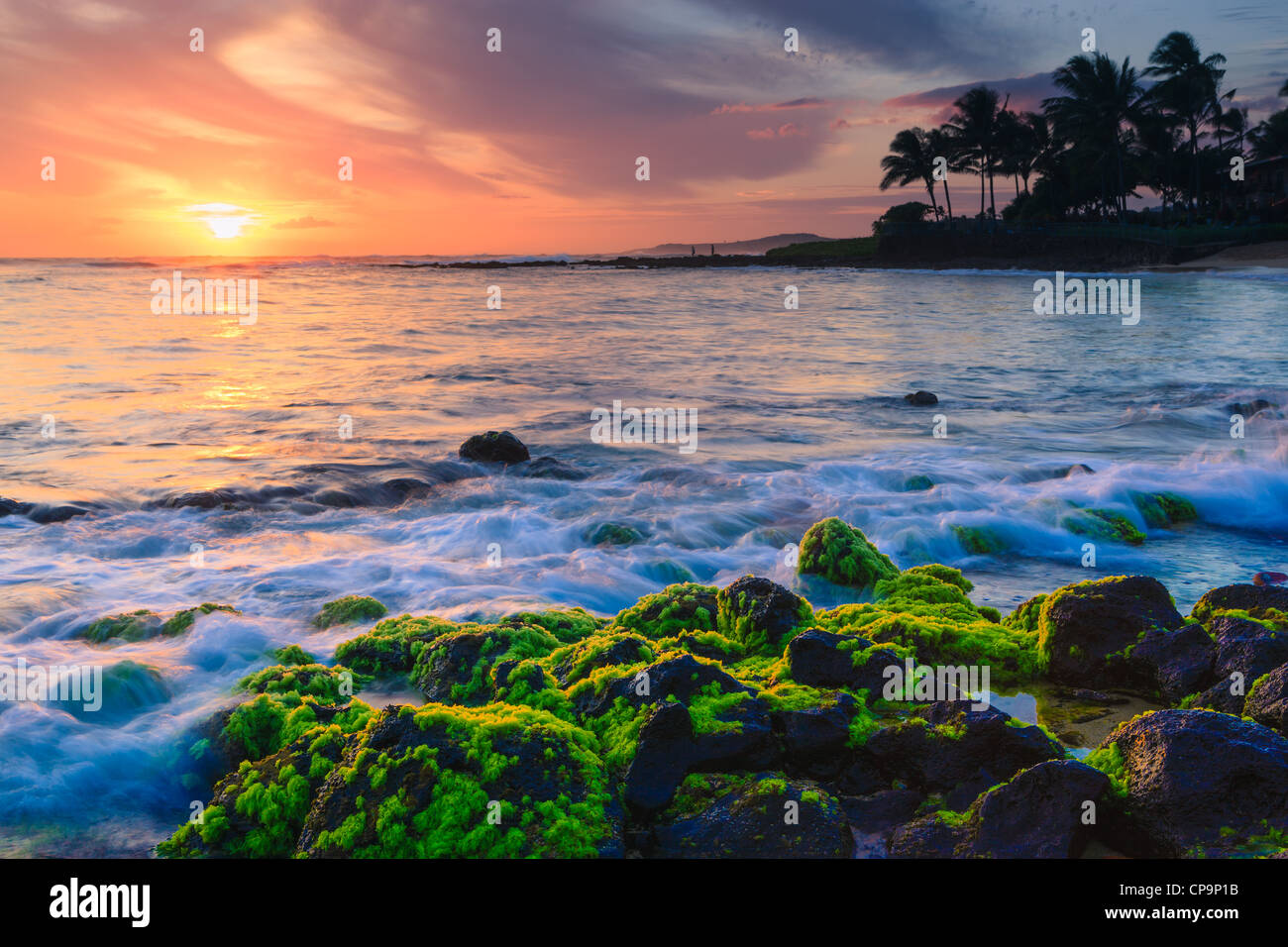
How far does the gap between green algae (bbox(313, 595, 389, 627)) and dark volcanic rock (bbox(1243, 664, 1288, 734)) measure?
15.9ft

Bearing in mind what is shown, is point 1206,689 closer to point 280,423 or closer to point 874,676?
point 874,676

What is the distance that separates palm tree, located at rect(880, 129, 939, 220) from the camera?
76.0 metres

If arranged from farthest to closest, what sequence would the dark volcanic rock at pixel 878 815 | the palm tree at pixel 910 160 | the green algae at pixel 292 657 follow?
the palm tree at pixel 910 160 → the green algae at pixel 292 657 → the dark volcanic rock at pixel 878 815

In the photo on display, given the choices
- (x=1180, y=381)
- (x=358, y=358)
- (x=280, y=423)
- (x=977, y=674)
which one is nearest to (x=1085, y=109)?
A: (x=1180, y=381)

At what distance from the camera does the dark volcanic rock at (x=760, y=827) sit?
9.39 ft

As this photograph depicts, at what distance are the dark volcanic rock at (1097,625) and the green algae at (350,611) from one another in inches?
162

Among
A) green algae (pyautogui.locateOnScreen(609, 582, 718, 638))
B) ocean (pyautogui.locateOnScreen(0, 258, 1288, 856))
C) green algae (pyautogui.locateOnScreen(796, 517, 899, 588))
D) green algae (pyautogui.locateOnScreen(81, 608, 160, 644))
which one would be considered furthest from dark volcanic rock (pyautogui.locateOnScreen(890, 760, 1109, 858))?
green algae (pyautogui.locateOnScreen(81, 608, 160, 644))

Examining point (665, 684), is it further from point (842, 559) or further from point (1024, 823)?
point (842, 559)

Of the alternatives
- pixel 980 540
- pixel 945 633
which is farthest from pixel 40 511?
pixel 980 540

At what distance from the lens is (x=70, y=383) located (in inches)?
623

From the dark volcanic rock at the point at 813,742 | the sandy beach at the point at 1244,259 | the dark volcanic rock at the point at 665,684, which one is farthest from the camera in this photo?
the sandy beach at the point at 1244,259

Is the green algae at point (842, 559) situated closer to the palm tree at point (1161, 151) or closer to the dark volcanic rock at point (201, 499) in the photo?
the dark volcanic rock at point (201, 499)

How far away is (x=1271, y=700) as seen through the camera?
11.3 ft

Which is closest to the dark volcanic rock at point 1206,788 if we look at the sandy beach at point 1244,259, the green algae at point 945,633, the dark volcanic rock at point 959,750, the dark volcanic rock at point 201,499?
the dark volcanic rock at point 959,750
